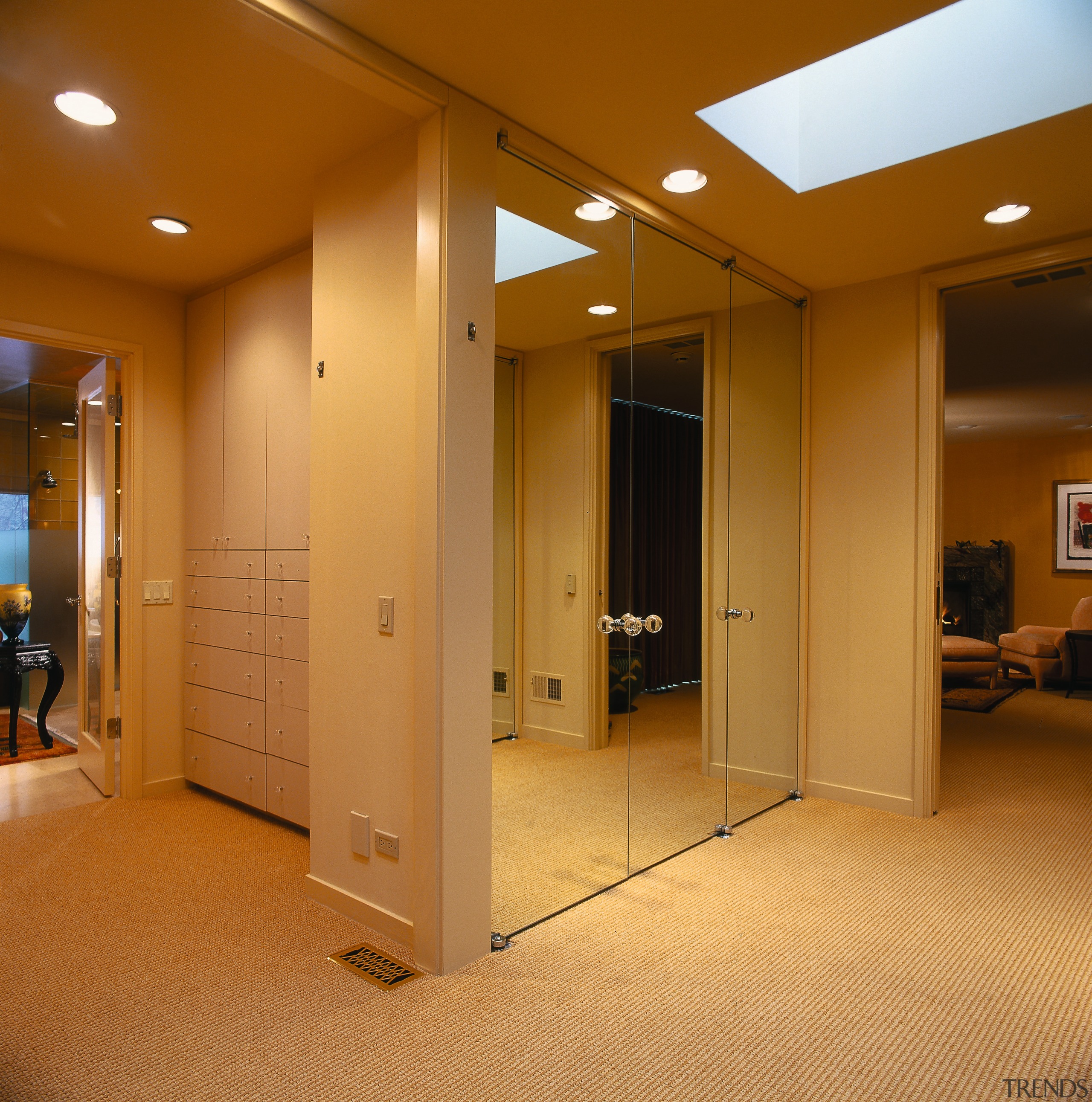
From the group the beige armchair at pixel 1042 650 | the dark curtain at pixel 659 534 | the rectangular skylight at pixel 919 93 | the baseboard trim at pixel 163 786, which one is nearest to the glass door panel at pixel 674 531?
the dark curtain at pixel 659 534

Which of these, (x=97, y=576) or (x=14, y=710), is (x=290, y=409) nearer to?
(x=97, y=576)

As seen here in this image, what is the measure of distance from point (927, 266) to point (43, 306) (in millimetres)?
3960

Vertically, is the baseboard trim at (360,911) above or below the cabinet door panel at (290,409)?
below

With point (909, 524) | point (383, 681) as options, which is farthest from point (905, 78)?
point (383, 681)

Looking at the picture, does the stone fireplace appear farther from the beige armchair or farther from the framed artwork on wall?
the beige armchair

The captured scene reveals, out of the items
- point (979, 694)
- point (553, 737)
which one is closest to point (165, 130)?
point (553, 737)

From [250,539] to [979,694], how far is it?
6.24 meters

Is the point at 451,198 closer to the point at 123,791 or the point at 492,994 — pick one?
the point at 492,994

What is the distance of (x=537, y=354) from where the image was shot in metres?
2.58

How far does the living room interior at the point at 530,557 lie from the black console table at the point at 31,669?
5.03 feet

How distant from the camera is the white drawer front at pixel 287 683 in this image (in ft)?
→ 10.7

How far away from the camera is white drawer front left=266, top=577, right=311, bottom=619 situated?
3275mm

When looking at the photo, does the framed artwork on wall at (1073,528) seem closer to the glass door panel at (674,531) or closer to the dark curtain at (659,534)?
the glass door panel at (674,531)

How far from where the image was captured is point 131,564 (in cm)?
383
